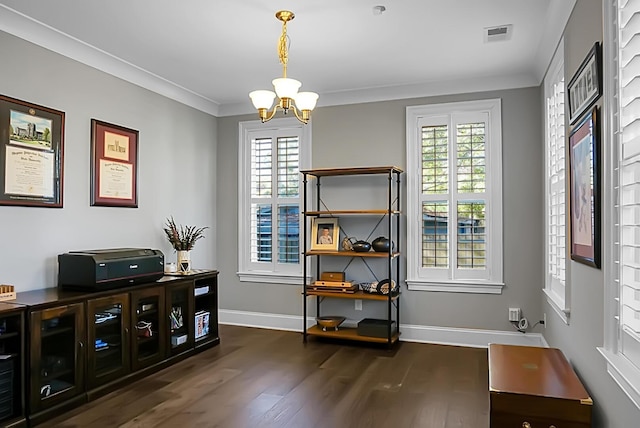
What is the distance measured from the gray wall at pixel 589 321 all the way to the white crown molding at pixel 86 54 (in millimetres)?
3460

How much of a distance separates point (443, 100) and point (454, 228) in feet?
4.22

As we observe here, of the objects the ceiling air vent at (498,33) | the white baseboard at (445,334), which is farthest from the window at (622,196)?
the white baseboard at (445,334)

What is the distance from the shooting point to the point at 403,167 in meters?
4.86

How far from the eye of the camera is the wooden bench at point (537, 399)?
84.8 inches

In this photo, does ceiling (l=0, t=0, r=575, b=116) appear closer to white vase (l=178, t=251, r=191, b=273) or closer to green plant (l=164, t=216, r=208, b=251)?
green plant (l=164, t=216, r=208, b=251)

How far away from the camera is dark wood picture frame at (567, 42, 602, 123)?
2.12m

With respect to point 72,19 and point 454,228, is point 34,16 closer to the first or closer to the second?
point 72,19

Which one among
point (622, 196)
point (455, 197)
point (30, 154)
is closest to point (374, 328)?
point (455, 197)

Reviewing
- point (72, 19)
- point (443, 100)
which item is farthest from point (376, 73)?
point (72, 19)

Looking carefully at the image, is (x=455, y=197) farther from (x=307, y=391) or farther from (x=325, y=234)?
(x=307, y=391)

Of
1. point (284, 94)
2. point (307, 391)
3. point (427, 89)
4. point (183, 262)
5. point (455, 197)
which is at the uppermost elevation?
point (427, 89)

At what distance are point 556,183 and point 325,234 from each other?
7.37ft

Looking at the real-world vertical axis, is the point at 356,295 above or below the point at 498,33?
below

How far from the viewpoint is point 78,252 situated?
3.55m
